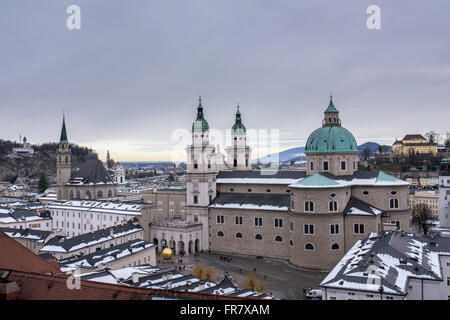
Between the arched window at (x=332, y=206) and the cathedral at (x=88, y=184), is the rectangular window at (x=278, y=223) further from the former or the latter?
the cathedral at (x=88, y=184)

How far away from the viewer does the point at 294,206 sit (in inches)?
1873

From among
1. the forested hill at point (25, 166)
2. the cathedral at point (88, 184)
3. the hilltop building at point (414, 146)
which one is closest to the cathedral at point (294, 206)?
the cathedral at point (88, 184)

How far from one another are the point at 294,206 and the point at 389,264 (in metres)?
20.2

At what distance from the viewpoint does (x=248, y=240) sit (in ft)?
177

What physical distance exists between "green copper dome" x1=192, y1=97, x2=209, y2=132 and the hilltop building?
8973 centimetres

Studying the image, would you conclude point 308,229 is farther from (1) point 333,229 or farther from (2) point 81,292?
(2) point 81,292

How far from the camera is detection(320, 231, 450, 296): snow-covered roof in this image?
2438 centimetres

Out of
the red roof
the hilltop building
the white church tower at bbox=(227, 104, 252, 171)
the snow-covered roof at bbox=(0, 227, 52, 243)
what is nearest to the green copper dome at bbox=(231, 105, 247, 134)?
the white church tower at bbox=(227, 104, 252, 171)

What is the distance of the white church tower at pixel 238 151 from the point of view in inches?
2758

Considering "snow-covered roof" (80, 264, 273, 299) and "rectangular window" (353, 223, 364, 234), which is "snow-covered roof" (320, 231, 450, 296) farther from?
"rectangular window" (353, 223, 364, 234)

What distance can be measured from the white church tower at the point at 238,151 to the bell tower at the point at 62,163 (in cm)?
3658
